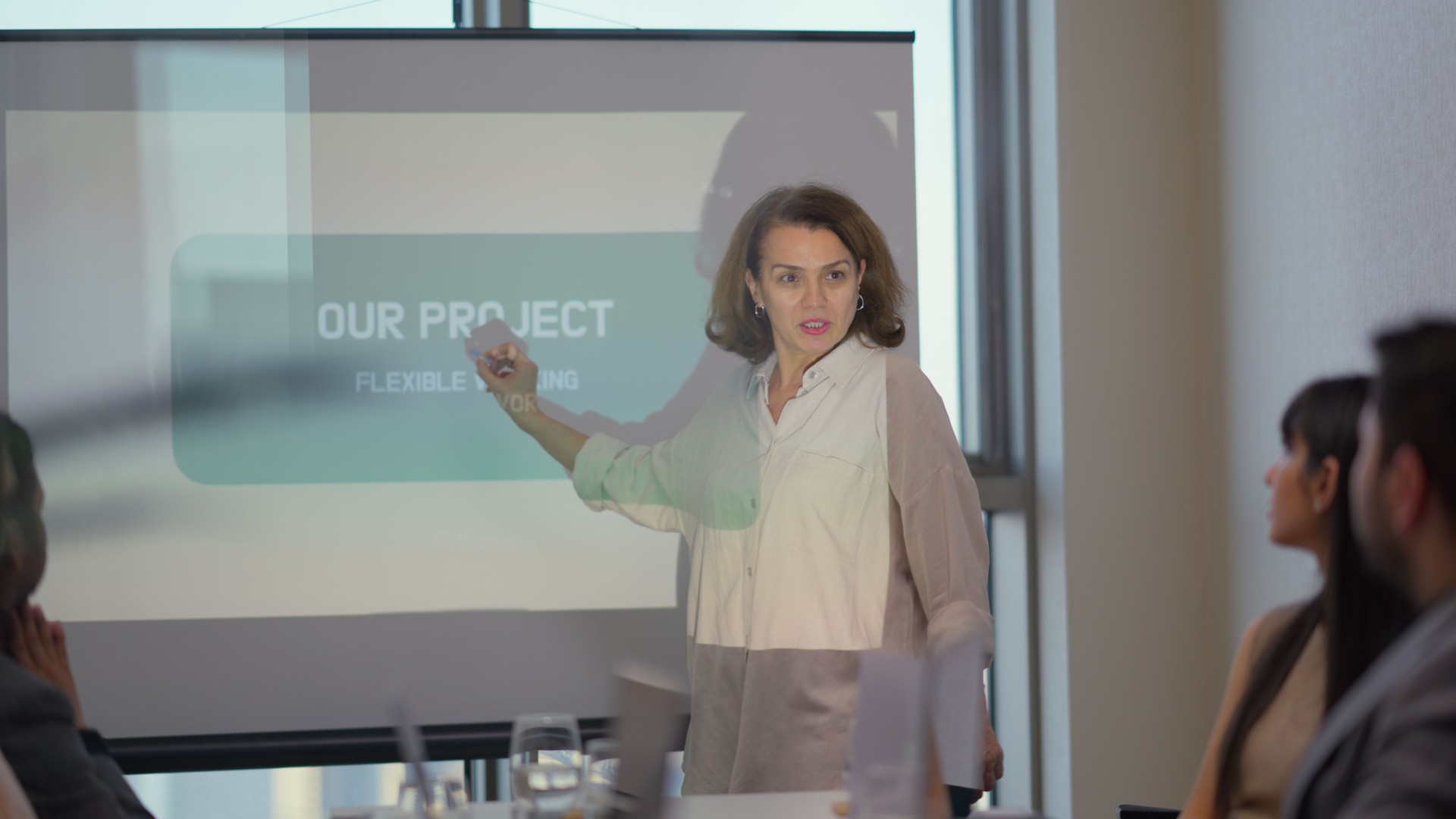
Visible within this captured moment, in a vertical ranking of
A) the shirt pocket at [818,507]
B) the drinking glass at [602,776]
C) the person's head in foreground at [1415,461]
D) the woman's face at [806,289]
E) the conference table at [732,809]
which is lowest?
the conference table at [732,809]

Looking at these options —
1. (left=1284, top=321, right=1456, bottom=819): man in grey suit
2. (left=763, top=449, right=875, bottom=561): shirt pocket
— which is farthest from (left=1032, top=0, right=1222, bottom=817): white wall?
(left=1284, top=321, right=1456, bottom=819): man in grey suit

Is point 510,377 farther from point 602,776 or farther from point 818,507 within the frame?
point 602,776

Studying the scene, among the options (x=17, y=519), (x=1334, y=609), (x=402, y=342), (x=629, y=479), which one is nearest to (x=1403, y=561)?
(x=1334, y=609)

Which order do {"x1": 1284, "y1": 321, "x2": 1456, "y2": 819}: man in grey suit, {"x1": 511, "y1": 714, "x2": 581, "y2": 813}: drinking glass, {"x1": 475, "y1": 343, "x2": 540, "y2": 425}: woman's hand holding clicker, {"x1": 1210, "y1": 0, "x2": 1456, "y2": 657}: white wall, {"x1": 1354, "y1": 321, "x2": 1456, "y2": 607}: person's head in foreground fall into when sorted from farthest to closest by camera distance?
{"x1": 475, "y1": 343, "x2": 540, "y2": 425}: woman's hand holding clicker → {"x1": 1210, "y1": 0, "x2": 1456, "y2": 657}: white wall → {"x1": 511, "y1": 714, "x2": 581, "y2": 813}: drinking glass → {"x1": 1354, "y1": 321, "x2": 1456, "y2": 607}: person's head in foreground → {"x1": 1284, "y1": 321, "x2": 1456, "y2": 819}: man in grey suit

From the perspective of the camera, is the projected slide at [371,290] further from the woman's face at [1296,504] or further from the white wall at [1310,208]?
the woman's face at [1296,504]

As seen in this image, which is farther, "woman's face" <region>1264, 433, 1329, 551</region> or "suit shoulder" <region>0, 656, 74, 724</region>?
"woman's face" <region>1264, 433, 1329, 551</region>

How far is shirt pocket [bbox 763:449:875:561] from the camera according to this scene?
2973 mm

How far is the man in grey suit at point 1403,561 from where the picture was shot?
4.05ft

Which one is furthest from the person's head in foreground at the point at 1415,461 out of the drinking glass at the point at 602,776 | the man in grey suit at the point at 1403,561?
the drinking glass at the point at 602,776

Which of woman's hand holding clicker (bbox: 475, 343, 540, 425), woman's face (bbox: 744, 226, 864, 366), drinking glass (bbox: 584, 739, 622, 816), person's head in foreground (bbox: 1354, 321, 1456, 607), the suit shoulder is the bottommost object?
drinking glass (bbox: 584, 739, 622, 816)

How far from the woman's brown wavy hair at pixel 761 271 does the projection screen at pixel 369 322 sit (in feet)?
0.21

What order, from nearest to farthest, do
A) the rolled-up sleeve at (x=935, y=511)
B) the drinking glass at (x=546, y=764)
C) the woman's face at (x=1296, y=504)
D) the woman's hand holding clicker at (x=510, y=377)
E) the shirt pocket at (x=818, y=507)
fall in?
the drinking glass at (x=546, y=764), the woman's face at (x=1296, y=504), the rolled-up sleeve at (x=935, y=511), the shirt pocket at (x=818, y=507), the woman's hand holding clicker at (x=510, y=377)

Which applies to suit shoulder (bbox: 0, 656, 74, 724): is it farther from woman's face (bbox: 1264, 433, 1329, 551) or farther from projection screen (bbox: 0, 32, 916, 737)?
woman's face (bbox: 1264, 433, 1329, 551)

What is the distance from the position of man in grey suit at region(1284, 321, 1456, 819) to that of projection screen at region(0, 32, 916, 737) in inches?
72.6
